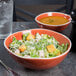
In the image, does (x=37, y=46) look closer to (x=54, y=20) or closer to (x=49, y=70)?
(x=49, y=70)

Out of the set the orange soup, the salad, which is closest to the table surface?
the salad

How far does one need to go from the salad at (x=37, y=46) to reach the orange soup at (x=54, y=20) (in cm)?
21

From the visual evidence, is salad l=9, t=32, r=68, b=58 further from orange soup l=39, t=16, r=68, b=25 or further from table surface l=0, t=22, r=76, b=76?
orange soup l=39, t=16, r=68, b=25

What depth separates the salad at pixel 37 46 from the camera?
2.57 feet

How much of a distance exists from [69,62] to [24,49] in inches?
9.6

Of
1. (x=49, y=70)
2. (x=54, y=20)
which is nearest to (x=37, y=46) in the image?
(x=49, y=70)

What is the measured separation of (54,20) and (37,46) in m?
0.39

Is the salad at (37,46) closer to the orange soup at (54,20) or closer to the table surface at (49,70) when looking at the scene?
the table surface at (49,70)

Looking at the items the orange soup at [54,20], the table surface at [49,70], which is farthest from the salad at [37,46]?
the orange soup at [54,20]

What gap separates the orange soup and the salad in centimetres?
21

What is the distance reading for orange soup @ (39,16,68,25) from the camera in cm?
113

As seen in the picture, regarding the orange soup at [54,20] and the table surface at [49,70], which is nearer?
the table surface at [49,70]

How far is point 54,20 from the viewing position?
117cm

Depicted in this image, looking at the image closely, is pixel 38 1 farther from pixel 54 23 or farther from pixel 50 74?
pixel 50 74
